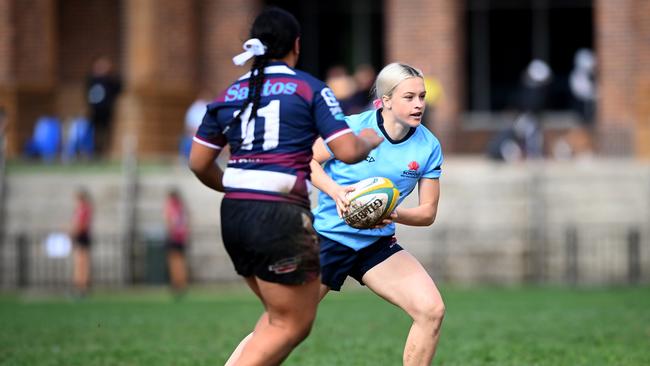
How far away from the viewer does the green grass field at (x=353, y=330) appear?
1065 centimetres

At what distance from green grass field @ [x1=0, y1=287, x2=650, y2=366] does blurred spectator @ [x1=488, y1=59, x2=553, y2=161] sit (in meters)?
4.04

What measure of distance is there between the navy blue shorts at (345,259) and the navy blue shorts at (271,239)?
4.02ft

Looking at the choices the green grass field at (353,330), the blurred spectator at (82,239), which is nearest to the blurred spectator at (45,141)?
the blurred spectator at (82,239)

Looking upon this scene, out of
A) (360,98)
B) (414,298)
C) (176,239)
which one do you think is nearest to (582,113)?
(360,98)

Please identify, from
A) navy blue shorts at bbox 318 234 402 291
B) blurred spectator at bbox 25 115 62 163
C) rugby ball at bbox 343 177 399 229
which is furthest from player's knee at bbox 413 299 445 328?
blurred spectator at bbox 25 115 62 163

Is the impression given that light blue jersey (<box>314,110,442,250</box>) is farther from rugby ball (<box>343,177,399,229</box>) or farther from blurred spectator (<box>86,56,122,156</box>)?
blurred spectator (<box>86,56,122,156</box>)

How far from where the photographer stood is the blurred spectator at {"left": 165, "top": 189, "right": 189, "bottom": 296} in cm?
2250

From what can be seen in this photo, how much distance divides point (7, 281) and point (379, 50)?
10.5 m

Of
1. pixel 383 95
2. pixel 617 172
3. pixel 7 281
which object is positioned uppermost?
pixel 383 95

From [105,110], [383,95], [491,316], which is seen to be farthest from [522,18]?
[383,95]

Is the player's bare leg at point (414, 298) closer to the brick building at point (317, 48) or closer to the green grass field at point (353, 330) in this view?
the green grass field at point (353, 330)

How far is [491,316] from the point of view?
15.1 m

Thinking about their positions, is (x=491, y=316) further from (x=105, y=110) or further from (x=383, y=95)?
(x=105, y=110)

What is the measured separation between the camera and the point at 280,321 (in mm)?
6480
